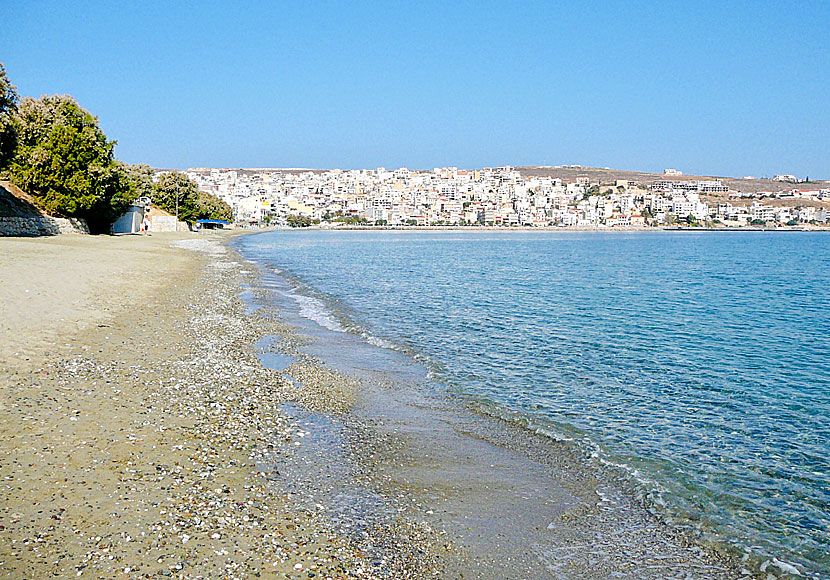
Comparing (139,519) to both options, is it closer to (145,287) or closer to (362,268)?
(145,287)

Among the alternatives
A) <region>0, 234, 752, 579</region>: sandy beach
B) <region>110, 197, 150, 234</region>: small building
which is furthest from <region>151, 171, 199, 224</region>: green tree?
<region>0, 234, 752, 579</region>: sandy beach

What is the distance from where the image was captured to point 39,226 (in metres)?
43.7

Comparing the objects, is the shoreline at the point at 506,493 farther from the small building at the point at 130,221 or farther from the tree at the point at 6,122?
the small building at the point at 130,221

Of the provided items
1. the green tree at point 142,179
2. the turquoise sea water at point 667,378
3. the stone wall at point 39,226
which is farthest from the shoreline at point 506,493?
the green tree at point 142,179

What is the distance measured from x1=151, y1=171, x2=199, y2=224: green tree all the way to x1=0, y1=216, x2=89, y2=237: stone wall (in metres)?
42.0

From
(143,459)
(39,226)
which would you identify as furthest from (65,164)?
(143,459)

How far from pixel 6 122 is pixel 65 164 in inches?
459

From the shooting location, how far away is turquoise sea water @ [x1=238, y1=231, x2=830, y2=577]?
736 cm

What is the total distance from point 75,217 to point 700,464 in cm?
5196

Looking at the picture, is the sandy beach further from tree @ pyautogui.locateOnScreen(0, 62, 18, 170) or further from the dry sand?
tree @ pyautogui.locateOnScreen(0, 62, 18, 170)

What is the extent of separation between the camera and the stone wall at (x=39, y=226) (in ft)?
131

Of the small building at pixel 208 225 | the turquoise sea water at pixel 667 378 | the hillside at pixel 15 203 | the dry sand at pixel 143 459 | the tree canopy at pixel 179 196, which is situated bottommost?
the turquoise sea water at pixel 667 378

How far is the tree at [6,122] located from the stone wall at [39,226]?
442cm

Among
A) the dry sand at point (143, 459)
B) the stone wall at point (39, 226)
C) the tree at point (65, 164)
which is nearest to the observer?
the dry sand at point (143, 459)
